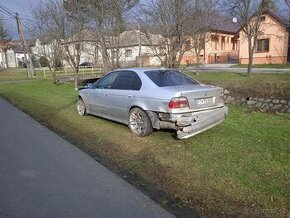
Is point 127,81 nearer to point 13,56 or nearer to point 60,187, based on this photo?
point 60,187

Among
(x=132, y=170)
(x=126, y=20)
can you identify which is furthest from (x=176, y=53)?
(x=132, y=170)

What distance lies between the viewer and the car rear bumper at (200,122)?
6105 millimetres

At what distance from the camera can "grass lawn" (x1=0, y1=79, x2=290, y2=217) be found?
13.0 feet

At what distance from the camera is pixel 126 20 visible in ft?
49.6

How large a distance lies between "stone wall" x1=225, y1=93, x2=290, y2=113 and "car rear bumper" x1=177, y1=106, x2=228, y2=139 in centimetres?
682

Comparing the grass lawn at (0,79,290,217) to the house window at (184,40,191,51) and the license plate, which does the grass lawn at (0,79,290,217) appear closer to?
the license plate

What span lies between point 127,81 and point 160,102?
61.3 inches

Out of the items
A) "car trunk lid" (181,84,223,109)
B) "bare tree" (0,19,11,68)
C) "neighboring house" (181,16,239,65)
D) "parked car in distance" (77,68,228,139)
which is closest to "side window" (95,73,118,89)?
"parked car in distance" (77,68,228,139)

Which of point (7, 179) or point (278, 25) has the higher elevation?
point (278, 25)

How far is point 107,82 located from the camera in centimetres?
839

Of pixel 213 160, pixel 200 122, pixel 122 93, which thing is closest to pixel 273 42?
pixel 122 93

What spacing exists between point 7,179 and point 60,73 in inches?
1208

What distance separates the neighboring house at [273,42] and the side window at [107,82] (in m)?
26.7

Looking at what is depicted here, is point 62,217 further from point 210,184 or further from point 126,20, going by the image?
point 126,20
